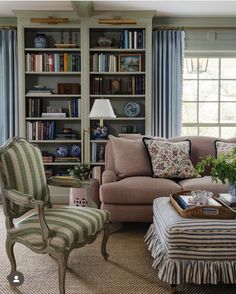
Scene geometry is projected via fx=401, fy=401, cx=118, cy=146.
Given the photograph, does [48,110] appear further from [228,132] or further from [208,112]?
[228,132]

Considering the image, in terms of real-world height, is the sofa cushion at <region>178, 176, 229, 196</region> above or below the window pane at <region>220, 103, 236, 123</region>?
below

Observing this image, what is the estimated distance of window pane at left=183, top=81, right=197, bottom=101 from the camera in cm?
574

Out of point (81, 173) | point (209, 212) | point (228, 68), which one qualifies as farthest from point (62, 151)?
point (209, 212)

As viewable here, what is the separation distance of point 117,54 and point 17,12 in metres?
1.41

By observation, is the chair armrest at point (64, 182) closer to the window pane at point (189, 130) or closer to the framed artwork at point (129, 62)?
the framed artwork at point (129, 62)

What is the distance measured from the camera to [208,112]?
577cm

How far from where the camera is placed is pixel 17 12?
5.17 m

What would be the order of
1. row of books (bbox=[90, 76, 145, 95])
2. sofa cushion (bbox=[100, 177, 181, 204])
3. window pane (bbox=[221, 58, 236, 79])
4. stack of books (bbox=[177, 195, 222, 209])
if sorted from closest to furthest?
1. stack of books (bbox=[177, 195, 222, 209])
2. sofa cushion (bbox=[100, 177, 181, 204])
3. row of books (bbox=[90, 76, 145, 95])
4. window pane (bbox=[221, 58, 236, 79])

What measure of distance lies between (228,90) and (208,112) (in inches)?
16.4

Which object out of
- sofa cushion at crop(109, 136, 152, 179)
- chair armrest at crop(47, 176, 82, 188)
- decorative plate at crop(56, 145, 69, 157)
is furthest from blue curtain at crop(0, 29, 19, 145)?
chair armrest at crop(47, 176, 82, 188)

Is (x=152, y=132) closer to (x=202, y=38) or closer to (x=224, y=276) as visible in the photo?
(x=202, y=38)

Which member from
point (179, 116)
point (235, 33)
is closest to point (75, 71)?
point (179, 116)

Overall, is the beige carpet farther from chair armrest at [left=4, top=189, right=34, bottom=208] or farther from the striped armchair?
chair armrest at [left=4, top=189, right=34, bottom=208]

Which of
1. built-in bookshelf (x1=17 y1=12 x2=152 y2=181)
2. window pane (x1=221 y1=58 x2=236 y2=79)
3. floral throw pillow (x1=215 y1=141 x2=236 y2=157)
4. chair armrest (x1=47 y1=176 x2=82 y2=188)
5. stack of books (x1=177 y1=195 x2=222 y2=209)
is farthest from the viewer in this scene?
window pane (x1=221 y1=58 x2=236 y2=79)
